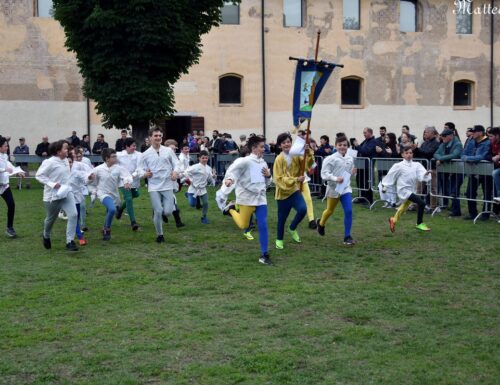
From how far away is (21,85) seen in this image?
3397 cm

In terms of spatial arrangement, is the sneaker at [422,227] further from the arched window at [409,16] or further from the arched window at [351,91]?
the arched window at [409,16]

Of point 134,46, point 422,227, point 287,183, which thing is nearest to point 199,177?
point 287,183

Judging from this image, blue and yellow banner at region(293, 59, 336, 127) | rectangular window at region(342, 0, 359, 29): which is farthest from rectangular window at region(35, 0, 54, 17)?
blue and yellow banner at region(293, 59, 336, 127)

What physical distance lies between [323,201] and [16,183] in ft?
41.0

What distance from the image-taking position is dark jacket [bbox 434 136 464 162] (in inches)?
674

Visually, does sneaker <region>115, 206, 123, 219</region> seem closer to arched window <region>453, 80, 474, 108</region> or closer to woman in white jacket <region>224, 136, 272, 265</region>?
woman in white jacket <region>224, 136, 272, 265</region>

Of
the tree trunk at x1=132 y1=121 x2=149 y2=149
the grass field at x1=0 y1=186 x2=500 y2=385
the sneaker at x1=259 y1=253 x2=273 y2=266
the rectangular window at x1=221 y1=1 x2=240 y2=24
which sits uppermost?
the rectangular window at x1=221 y1=1 x2=240 y2=24

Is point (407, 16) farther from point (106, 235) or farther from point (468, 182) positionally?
point (106, 235)

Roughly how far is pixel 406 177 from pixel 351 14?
80.1ft

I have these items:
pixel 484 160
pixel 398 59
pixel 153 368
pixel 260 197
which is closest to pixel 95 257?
pixel 260 197

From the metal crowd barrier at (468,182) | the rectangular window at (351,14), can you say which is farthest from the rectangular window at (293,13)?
the metal crowd barrier at (468,182)

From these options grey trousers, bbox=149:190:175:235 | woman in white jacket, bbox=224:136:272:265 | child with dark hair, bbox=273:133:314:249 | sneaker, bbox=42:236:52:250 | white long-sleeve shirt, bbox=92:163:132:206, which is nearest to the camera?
woman in white jacket, bbox=224:136:272:265

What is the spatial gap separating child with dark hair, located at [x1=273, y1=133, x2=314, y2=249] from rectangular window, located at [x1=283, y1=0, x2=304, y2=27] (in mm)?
24742

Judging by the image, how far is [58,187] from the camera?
12.7 m
